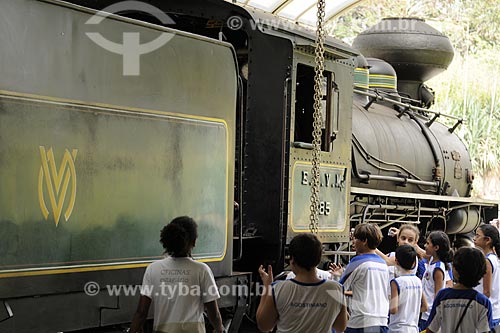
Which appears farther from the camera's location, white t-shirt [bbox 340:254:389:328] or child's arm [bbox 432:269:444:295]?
child's arm [bbox 432:269:444:295]

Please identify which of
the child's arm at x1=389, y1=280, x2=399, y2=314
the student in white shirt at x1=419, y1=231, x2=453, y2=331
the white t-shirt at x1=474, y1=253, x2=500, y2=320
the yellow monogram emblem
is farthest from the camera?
the student in white shirt at x1=419, y1=231, x2=453, y2=331

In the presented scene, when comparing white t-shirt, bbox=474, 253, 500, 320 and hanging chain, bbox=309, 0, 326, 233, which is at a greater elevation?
hanging chain, bbox=309, 0, 326, 233

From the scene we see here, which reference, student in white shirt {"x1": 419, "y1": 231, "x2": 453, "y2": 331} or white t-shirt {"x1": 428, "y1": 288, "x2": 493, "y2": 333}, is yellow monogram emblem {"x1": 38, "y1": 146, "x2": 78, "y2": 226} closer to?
white t-shirt {"x1": 428, "y1": 288, "x2": 493, "y2": 333}

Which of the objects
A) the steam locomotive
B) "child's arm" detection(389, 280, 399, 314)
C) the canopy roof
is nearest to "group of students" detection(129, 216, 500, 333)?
"child's arm" detection(389, 280, 399, 314)

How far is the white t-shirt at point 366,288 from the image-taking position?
214 inches

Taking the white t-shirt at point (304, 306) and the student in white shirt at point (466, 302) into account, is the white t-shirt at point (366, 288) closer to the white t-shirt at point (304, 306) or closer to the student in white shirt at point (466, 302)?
the student in white shirt at point (466, 302)

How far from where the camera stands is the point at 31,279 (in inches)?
184

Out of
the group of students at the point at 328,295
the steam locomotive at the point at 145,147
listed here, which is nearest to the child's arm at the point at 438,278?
the group of students at the point at 328,295

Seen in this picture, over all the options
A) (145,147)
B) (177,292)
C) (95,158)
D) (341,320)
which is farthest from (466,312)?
(95,158)

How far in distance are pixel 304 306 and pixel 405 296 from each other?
1824mm

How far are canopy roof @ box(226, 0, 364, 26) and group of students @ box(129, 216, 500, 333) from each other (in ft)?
17.8

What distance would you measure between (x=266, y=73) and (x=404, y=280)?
2.29 meters

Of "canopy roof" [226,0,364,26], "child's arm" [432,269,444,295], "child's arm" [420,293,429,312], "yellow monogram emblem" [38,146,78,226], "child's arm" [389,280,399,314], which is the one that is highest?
"canopy roof" [226,0,364,26]

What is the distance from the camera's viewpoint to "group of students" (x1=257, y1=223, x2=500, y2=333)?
423 centimetres
